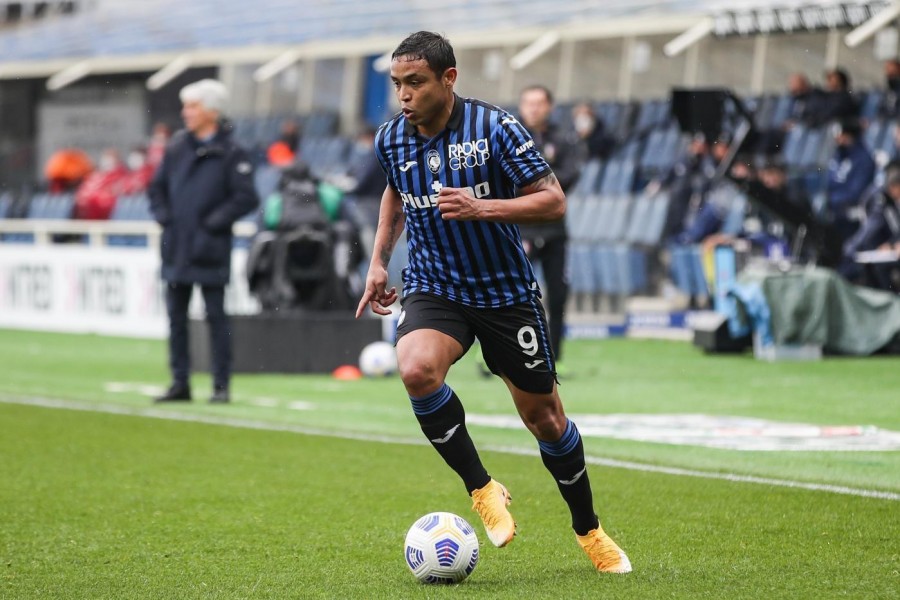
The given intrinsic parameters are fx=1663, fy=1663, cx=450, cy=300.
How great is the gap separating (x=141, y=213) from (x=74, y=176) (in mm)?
5859

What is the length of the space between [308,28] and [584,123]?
779 cm

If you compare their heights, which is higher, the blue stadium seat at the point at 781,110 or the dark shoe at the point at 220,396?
the blue stadium seat at the point at 781,110

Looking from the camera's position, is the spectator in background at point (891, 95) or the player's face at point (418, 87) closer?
the player's face at point (418, 87)

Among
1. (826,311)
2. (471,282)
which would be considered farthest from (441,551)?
(826,311)

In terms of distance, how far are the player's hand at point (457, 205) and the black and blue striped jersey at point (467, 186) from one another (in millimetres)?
220

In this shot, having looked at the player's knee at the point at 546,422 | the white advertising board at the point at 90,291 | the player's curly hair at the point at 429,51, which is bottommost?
the white advertising board at the point at 90,291

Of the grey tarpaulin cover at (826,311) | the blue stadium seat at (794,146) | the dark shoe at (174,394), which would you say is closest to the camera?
the dark shoe at (174,394)

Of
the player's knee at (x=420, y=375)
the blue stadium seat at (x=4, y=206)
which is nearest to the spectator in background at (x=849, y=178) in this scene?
the player's knee at (x=420, y=375)

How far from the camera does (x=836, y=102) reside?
65.6ft

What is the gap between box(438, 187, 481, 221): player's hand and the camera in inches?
214

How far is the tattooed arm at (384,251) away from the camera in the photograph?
6.02 meters

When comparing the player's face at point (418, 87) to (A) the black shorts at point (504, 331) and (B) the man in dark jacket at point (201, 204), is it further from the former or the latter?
(B) the man in dark jacket at point (201, 204)

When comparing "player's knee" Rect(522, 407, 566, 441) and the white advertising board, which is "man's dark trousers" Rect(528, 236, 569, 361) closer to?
the white advertising board

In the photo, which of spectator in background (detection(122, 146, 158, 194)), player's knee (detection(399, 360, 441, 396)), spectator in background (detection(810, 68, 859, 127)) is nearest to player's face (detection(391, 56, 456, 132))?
player's knee (detection(399, 360, 441, 396))
